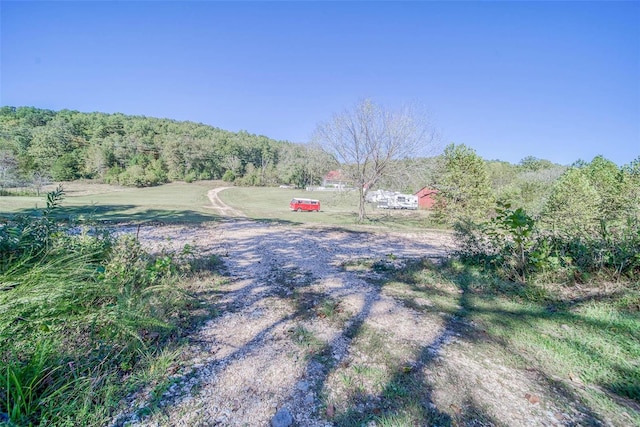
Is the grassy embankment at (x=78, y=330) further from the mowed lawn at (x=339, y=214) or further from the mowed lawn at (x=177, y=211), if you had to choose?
the mowed lawn at (x=339, y=214)

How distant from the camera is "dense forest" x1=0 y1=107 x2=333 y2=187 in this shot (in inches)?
1794

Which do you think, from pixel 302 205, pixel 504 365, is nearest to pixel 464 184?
pixel 302 205

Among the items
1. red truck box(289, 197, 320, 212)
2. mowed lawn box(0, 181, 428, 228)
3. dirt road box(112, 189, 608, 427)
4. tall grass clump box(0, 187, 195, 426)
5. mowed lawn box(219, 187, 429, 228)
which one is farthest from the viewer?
red truck box(289, 197, 320, 212)

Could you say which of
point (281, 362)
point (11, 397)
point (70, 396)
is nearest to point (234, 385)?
point (281, 362)

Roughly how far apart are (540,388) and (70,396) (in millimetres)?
3857

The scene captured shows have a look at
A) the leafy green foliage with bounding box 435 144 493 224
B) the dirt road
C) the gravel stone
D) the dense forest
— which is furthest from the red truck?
the gravel stone

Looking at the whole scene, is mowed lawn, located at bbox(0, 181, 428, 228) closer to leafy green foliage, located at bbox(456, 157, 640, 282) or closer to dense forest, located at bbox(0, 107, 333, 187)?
leafy green foliage, located at bbox(456, 157, 640, 282)

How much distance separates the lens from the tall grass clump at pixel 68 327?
1895 mm

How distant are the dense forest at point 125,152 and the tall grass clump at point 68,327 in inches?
1365

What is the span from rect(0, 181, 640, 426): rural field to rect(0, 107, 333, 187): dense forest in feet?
112

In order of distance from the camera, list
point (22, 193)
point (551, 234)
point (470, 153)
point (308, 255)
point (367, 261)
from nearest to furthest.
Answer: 1. point (551, 234)
2. point (367, 261)
3. point (308, 255)
4. point (470, 153)
5. point (22, 193)

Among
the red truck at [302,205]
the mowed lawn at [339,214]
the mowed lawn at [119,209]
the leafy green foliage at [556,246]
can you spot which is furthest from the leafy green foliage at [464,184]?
the mowed lawn at [119,209]

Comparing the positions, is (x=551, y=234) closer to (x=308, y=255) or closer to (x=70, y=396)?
(x=308, y=255)

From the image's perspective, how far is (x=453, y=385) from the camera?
7.77ft
